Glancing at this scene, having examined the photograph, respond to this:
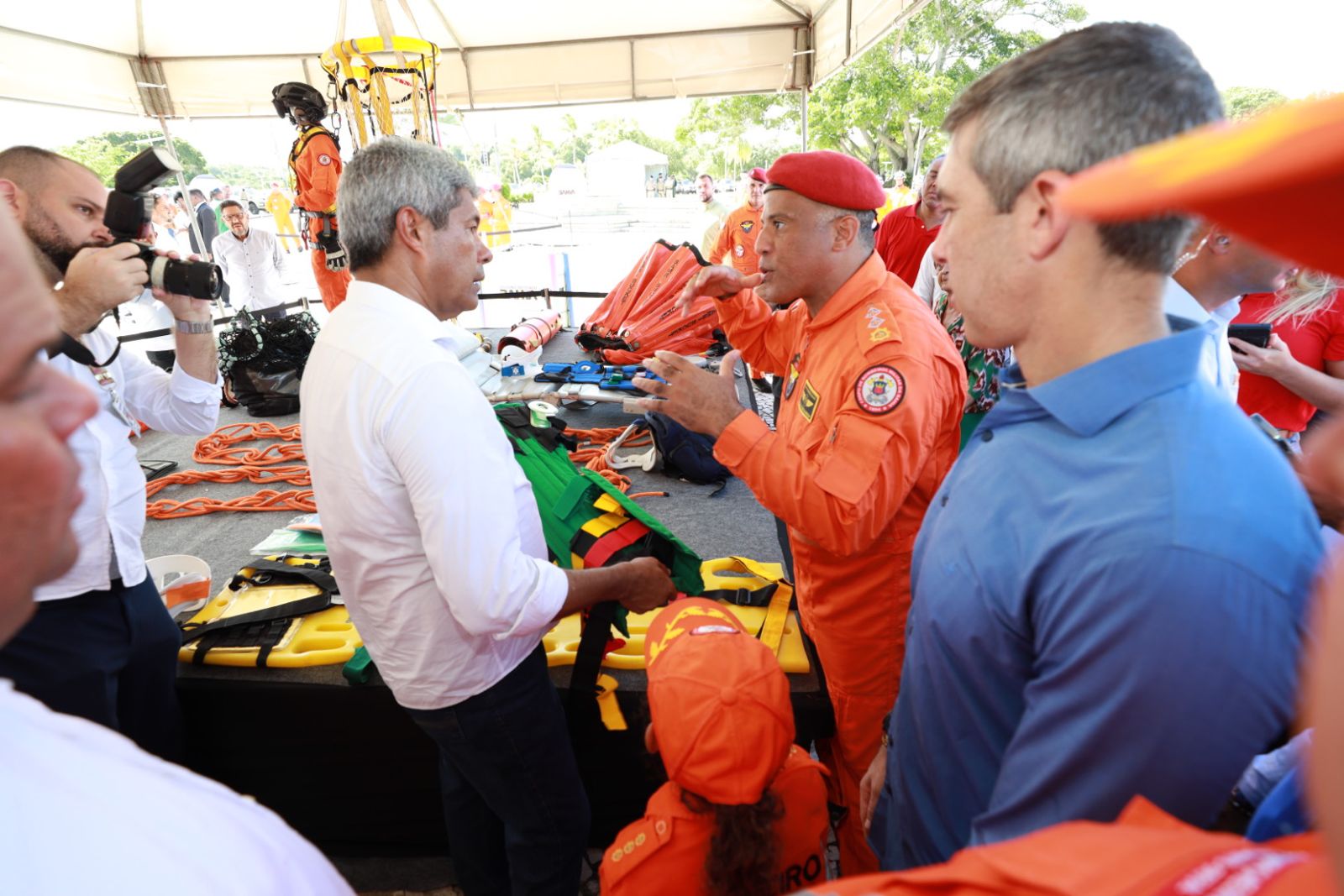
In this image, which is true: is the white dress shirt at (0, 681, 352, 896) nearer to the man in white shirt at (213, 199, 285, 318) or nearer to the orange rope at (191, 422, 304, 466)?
the orange rope at (191, 422, 304, 466)

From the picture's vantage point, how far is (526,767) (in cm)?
166

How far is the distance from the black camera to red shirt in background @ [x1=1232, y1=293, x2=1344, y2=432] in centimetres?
375

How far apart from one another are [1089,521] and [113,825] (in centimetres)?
98

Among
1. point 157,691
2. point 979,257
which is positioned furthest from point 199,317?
point 979,257

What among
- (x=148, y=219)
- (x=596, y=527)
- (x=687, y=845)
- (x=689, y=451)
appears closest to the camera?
(x=687, y=845)

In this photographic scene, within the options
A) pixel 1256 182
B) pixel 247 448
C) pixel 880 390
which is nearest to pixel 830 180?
pixel 880 390

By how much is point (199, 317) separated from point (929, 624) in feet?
8.45

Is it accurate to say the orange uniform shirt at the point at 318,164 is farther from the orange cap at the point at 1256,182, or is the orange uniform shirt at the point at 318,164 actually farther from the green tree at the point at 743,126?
the green tree at the point at 743,126

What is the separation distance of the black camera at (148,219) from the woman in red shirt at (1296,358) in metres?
3.59

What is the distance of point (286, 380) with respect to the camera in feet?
18.2

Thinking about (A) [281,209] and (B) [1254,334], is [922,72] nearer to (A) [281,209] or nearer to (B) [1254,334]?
(A) [281,209]

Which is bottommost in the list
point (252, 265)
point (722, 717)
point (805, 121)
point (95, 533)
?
point (722, 717)

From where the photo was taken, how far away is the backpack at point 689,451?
3.92 m

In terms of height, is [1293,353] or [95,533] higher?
[1293,353]
